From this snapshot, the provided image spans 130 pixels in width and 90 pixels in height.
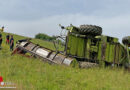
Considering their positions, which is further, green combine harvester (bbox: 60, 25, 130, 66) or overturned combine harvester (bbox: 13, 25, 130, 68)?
green combine harvester (bbox: 60, 25, 130, 66)

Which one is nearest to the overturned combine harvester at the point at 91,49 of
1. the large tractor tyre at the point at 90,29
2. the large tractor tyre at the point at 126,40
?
the large tractor tyre at the point at 90,29

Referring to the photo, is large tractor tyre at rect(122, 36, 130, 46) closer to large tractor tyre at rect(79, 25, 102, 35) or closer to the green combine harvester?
the green combine harvester

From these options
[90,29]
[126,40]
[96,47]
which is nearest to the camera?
[90,29]

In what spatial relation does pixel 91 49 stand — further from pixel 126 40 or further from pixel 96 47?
pixel 126 40

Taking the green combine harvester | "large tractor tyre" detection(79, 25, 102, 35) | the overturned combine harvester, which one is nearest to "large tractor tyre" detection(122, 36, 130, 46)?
the overturned combine harvester

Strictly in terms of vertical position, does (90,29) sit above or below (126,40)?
above

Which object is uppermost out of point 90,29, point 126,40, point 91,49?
point 90,29

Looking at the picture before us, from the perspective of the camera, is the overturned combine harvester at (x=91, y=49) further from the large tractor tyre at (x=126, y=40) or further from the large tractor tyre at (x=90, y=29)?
the large tractor tyre at (x=126, y=40)

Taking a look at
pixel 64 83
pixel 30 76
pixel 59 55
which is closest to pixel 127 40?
pixel 59 55

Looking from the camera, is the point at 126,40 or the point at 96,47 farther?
the point at 126,40

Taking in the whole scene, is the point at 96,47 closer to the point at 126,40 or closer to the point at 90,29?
the point at 90,29

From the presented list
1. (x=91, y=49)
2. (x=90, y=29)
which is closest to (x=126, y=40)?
(x=91, y=49)

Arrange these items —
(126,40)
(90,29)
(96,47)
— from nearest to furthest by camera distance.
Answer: (90,29) < (96,47) < (126,40)

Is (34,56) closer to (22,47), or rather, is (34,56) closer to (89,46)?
(22,47)
